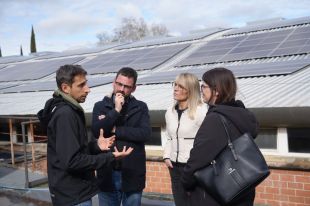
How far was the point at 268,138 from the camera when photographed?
6.22 metres

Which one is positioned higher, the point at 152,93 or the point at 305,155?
the point at 152,93

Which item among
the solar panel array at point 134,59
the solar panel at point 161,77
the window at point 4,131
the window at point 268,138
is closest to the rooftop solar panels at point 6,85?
the solar panel array at point 134,59

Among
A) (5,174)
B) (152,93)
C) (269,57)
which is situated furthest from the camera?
(269,57)

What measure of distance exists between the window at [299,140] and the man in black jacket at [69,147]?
359cm

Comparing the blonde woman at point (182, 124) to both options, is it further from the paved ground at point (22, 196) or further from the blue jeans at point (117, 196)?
the paved ground at point (22, 196)

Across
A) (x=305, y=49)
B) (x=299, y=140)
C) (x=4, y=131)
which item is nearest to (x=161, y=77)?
(x=305, y=49)

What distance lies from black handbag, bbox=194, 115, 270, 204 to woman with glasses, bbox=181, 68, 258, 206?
56mm

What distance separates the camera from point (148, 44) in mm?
15859

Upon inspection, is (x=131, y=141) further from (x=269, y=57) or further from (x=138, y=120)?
(x=269, y=57)

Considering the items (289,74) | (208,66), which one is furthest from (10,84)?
(289,74)

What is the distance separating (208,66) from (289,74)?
2867 mm

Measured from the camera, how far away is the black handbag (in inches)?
107

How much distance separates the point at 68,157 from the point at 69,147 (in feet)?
0.23

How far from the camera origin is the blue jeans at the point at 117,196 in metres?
3.77
